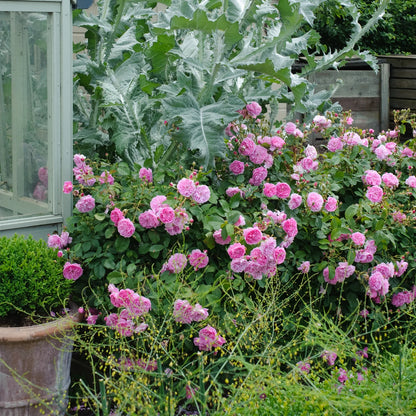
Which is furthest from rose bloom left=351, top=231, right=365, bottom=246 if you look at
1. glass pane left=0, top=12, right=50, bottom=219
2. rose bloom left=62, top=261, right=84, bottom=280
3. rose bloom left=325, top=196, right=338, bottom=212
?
glass pane left=0, top=12, right=50, bottom=219

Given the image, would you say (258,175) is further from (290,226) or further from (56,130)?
(56,130)

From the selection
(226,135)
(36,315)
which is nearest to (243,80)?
(226,135)

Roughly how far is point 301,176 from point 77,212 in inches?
43.2

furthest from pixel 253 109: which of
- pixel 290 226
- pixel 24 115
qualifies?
pixel 24 115

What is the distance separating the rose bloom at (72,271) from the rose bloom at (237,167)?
0.88 metres

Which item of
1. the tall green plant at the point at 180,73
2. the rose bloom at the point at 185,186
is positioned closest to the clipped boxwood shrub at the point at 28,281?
the rose bloom at the point at 185,186

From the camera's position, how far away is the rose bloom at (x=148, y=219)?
3.23 m

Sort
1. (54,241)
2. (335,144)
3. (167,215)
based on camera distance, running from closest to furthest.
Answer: (167,215) → (54,241) → (335,144)

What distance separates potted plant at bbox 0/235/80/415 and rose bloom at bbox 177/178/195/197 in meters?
0.63

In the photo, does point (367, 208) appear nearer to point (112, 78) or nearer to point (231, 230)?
point (231, 230)

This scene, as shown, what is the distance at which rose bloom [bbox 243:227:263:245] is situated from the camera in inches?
127

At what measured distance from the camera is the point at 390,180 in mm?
3803

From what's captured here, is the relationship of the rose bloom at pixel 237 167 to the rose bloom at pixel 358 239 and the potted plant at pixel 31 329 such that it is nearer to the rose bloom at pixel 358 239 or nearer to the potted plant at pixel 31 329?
the rose bloom at pixel 358 239

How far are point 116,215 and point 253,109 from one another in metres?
1.05
